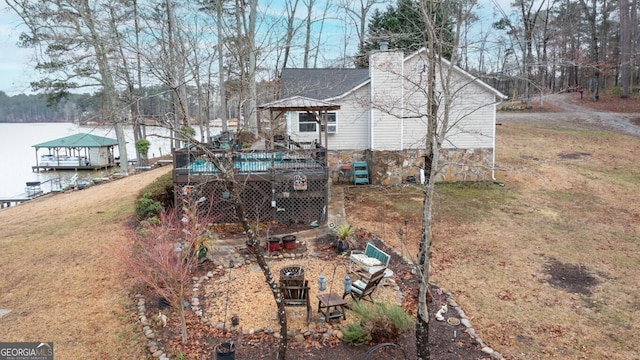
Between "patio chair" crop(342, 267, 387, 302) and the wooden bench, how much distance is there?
1053mm

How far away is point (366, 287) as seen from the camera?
6.84 meters

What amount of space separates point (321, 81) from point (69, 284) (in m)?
13.9

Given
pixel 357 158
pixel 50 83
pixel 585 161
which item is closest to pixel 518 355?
pixel 357 158

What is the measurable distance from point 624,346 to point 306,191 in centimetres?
760

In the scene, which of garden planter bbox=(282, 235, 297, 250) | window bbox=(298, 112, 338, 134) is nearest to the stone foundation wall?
window bbox=(298, 112, 338, 134)

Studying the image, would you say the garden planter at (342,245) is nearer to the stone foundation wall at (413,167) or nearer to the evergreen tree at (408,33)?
the evergreen tree at (408,33)

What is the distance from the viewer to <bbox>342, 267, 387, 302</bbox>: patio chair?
6846mm

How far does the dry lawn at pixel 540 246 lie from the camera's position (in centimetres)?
637

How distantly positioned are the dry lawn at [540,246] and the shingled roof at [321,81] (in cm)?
482

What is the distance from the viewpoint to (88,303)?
24.5ft

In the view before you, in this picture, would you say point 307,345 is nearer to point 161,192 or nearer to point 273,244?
point 273,244

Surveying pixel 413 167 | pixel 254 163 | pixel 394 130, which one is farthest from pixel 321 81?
pixel 254 163

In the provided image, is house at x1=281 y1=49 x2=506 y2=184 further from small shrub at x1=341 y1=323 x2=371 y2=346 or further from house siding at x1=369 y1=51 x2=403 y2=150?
small shrub at x1=341 y1=323 x2=371 y2=346

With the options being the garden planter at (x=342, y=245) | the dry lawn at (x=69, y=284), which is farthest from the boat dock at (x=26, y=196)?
the garden planter at (x=342, y=245)
